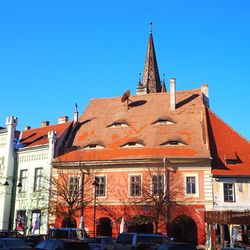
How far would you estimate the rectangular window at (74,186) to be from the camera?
3553cm

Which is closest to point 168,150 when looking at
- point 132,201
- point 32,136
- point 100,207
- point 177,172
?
point 177,172

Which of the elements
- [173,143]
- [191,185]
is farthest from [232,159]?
[173,143]

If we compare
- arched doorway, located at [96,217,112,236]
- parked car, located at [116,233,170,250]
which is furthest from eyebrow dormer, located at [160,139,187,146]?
parked car, located at [116,233,170,250]

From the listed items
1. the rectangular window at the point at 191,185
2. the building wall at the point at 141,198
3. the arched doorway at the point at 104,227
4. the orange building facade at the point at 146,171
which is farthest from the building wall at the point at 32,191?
the rectangular window at the point at 191,185

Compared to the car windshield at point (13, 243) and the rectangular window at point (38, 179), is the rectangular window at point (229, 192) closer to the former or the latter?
the rectangular window at point (38, 179)

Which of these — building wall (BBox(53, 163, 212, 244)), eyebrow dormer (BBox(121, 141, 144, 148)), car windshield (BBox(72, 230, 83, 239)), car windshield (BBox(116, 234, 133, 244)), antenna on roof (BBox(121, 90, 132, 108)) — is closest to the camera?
car windshield (BBox(116, 234, 133, 244))

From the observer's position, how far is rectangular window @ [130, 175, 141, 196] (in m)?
35.2

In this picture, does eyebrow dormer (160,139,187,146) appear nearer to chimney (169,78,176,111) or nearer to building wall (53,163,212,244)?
building wall (53,163,212,244)

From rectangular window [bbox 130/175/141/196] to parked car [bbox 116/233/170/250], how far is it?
473 inches

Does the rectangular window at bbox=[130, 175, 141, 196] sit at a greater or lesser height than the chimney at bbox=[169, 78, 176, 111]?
lesser

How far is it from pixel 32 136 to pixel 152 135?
46.2 ft

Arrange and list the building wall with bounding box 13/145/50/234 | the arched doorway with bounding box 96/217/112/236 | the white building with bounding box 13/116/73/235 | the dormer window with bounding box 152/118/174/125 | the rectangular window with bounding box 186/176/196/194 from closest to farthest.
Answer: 1. the rectangular window with bounding box 186/176/196/194
2. the arched doorway with bounding box 96/217/112/236
3. the building wall with bounding box 13/145/50/234
4. the white building with bounding box 13/116/73/235
5. the dormer window with bounding box 152/118/174/125

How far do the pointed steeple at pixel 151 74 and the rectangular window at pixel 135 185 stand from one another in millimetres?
39501

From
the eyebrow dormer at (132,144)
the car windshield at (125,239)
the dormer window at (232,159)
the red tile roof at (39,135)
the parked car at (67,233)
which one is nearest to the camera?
the car windshield at (125,239)
